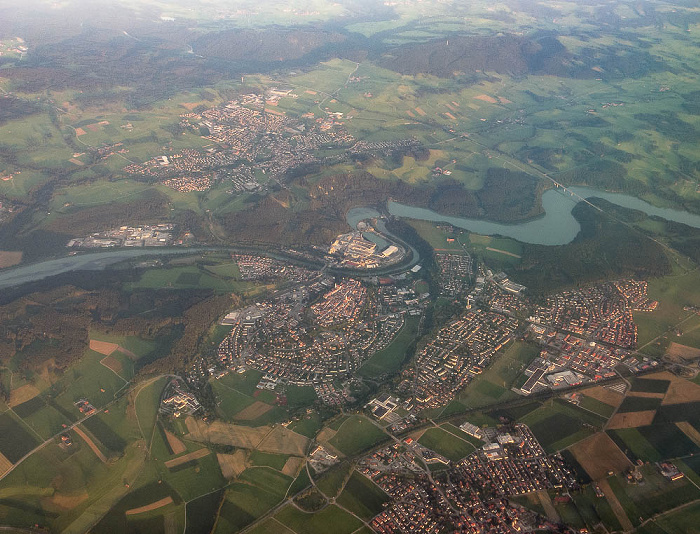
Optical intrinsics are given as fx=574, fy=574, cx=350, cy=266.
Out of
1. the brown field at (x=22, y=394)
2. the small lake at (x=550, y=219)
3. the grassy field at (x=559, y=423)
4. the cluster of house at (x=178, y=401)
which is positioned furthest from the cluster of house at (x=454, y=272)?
the brown field at (x=22, y=394)

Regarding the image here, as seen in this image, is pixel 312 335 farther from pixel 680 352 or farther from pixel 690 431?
pixel 680 352

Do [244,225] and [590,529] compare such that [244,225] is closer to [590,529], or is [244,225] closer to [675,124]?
[590,529]

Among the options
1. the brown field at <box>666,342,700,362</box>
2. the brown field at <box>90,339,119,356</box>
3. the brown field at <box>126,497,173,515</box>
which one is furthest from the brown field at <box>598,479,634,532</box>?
the brown field at <box>90,339,119,356</box>

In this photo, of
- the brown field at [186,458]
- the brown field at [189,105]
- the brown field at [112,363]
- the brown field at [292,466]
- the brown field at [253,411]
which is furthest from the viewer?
the brown field at [189,105]

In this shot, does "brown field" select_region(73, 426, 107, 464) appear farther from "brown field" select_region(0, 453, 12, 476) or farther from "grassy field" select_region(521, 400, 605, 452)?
"grassy field" select_region(521, 400, 605, 452)

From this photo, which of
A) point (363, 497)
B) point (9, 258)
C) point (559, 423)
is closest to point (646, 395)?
point (559, 423)

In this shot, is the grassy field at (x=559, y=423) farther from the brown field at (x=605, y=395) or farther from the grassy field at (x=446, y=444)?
the grassy field at (x=446, y=444)

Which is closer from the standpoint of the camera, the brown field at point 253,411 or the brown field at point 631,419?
the brown field at point 631,419
